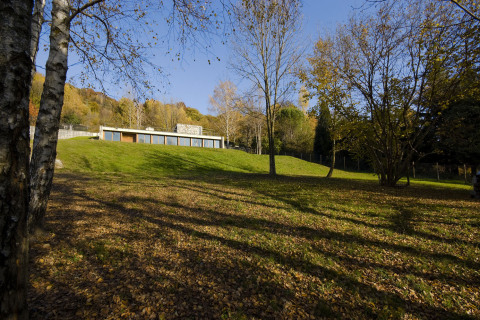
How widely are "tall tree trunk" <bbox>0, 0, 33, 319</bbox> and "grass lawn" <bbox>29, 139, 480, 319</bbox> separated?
3.45 ft

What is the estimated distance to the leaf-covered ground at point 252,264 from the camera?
→ 8.61ft

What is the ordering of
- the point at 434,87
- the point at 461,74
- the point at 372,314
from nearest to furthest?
the point at 372,314, the point at 461,74, the point at 434,87

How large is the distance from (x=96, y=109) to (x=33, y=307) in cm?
6584

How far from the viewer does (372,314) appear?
2578 mm

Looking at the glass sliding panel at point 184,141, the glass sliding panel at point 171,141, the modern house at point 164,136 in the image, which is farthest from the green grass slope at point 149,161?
the glass sliding panel at point 184,141

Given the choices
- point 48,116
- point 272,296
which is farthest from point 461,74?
point 48,116

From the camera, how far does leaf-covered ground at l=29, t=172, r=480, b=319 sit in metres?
2.62

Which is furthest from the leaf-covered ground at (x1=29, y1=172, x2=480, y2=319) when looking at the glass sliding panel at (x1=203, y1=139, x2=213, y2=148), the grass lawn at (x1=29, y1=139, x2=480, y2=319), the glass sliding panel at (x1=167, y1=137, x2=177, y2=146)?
the glass sliding panel at (x1=203, y1=139, x2=213, y2=148)

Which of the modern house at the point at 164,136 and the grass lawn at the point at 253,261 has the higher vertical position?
the modern house at the point at 164,136

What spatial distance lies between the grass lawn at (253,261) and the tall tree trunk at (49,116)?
0.80m

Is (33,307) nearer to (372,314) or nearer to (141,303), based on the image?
(141,303)

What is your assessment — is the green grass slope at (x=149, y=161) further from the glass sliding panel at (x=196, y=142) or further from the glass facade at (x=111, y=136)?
the glass sliding panel at (x=196, y=142)

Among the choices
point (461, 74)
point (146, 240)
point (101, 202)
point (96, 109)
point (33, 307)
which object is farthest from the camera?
point (96, 109)

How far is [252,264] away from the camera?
3.59m
